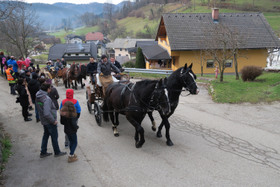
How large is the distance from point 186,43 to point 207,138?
1790cm

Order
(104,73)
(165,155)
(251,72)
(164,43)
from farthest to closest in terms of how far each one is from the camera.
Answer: (164,43) < (251,72) < (104,73) < (165,155)

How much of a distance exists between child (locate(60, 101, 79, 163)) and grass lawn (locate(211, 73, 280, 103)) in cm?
756

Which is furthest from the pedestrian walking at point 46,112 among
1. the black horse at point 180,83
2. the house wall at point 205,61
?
the house wall at point 205,61

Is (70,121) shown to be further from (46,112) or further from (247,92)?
(247,92)

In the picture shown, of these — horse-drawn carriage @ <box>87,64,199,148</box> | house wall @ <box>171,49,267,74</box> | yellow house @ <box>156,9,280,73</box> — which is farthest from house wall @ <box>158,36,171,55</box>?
horse-drawn carriage @ <box>87,64,199,148</box>

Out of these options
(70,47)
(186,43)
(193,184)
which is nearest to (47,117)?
(193,184)

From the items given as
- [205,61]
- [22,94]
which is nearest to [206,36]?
[205,61]

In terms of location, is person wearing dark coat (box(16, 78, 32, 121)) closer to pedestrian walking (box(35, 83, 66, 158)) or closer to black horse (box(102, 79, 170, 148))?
pedestrian walking (box(35, 83, 66, 158))

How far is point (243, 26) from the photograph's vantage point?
2531cm

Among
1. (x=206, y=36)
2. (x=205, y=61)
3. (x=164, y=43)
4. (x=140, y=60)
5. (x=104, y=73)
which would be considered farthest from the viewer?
(x=140, y=60)

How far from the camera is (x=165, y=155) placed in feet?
18.9

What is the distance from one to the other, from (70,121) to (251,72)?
12.2 meters

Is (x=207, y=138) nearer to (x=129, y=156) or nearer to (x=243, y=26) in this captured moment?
(x=129, y=156)

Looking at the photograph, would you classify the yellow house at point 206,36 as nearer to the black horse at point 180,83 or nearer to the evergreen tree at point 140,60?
the evergreen tree at point 140,60
